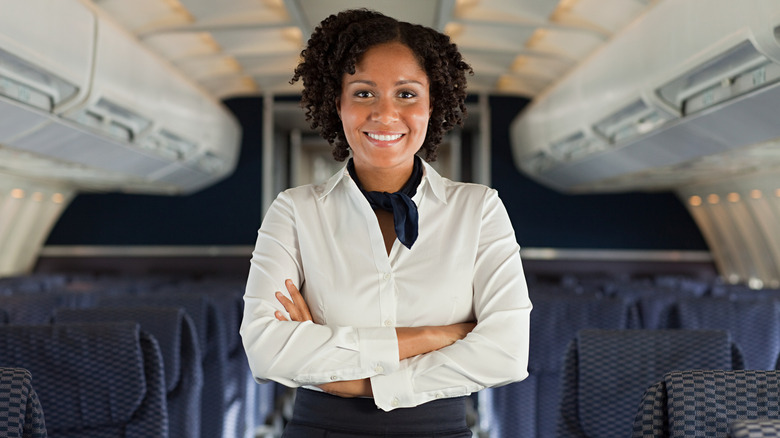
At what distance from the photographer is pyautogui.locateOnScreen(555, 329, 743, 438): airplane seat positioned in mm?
2746

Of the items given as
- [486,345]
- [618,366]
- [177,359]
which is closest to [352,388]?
[486,345]

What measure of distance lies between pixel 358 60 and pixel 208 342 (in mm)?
3156

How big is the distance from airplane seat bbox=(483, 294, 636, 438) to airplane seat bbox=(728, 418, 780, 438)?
3114 millimetres

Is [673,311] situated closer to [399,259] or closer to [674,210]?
[399,259]

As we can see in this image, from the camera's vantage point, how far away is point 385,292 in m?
1.89

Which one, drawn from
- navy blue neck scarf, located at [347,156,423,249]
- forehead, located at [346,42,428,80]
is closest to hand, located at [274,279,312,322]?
navy blue neck scarf, located at [347,156,423,249]

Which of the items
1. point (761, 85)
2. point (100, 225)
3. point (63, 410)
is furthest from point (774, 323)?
point (100, 225)

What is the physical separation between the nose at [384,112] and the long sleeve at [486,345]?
34cm

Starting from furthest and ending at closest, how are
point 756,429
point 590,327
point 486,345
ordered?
point 590,327 < point 486,345 < point 756,429

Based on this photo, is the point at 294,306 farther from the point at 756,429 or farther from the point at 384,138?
the point at 756,429

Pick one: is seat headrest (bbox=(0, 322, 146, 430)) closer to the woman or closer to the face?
the woman

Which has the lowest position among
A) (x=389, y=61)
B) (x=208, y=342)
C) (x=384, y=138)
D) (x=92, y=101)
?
(x=208, y=342)

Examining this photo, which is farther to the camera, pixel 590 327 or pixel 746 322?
pixel 590 327

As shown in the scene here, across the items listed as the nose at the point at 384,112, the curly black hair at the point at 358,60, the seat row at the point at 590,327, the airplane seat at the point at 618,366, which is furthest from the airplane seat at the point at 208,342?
the nose at the point at 384,112
